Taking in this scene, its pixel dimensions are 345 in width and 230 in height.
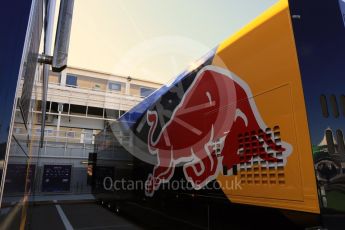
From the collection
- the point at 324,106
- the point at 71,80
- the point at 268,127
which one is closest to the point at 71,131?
the point at 71,80

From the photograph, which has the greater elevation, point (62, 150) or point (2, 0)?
point (62, 150)

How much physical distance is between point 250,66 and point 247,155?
3.27 ft

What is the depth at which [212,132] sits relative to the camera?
371 cm

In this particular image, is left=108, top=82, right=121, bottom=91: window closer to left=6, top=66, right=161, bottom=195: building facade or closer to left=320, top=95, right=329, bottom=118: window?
left=6, top=66, right=161, bottom=195: building facade

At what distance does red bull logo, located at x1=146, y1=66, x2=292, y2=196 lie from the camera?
3008 millimetres

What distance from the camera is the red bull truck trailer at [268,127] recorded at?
7.97 feet

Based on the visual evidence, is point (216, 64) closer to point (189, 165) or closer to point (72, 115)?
point (189, 165)

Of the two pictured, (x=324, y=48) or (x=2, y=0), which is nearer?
(x=2, y=0)

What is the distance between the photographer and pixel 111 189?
9734mm

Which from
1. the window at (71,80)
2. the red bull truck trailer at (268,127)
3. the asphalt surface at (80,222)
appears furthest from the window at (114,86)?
the red bull truck trailer at (268,127)

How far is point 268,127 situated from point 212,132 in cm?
98

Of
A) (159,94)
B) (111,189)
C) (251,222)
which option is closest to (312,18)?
(251,222)

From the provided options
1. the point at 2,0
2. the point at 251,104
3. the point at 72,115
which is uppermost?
the point at 72,115

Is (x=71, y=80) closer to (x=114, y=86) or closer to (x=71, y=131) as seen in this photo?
(x=114, y=86)
